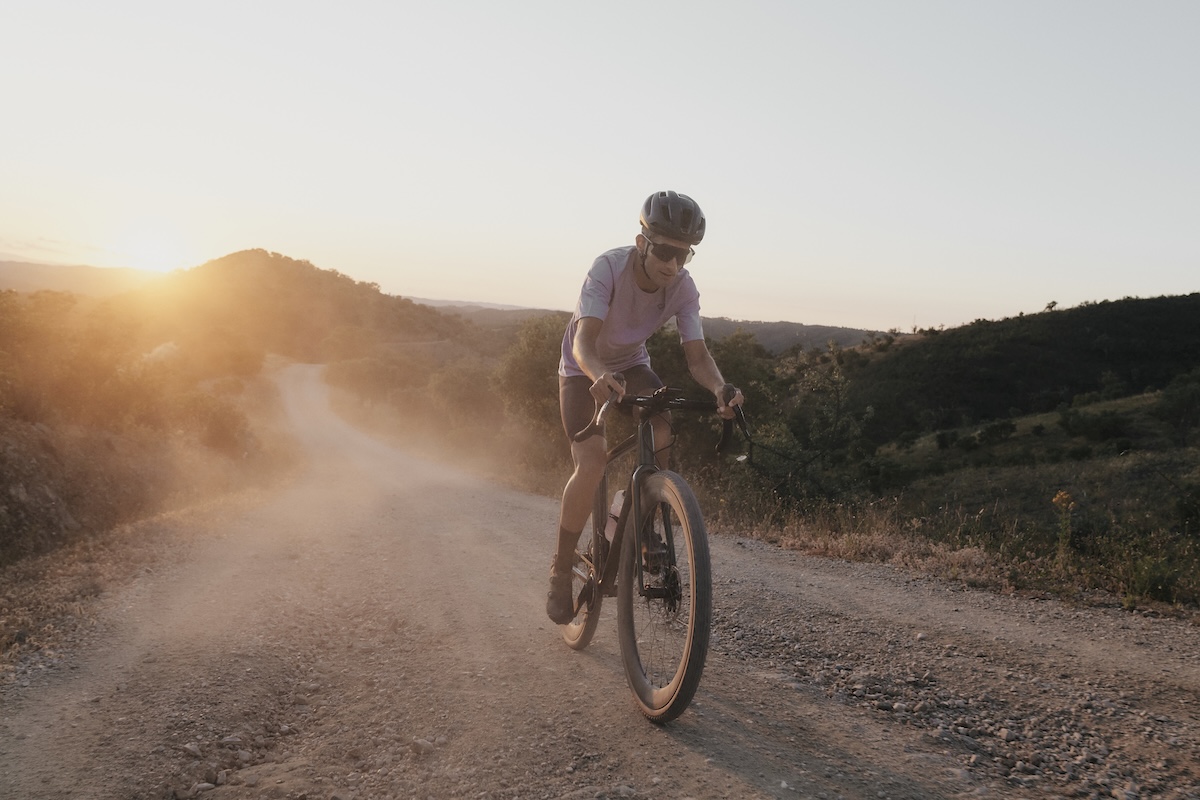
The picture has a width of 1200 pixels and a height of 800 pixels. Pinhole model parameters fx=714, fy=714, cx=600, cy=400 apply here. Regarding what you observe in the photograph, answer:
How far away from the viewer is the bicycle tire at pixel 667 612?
305 cm

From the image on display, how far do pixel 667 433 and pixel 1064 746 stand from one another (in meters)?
2.30

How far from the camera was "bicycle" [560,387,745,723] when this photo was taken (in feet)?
10.3

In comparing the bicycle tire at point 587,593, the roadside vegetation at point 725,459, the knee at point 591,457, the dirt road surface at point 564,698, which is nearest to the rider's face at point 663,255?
the knee at point 591,457

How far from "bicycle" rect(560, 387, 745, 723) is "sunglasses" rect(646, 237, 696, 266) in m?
0.75

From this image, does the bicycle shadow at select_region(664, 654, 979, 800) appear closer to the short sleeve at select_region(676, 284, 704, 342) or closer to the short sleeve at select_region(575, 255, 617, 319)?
the short sleeve at select_region(676, 284, 704, 342)

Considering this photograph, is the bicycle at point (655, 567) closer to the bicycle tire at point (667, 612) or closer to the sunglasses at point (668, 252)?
the bicycle tire at point (667, 612)

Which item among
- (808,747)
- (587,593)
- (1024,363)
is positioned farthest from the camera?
(1024,363)

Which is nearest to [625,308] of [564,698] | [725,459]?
[564,698]

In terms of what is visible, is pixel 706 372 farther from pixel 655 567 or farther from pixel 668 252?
pixel 655 567

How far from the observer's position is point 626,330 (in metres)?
4.16

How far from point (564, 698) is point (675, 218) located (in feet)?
8.39

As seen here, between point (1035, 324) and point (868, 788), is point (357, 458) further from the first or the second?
→ point (1035, 324)

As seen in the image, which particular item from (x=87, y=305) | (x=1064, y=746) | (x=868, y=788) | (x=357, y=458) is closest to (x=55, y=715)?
(x=868, y=788)

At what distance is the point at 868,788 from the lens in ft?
9.27
